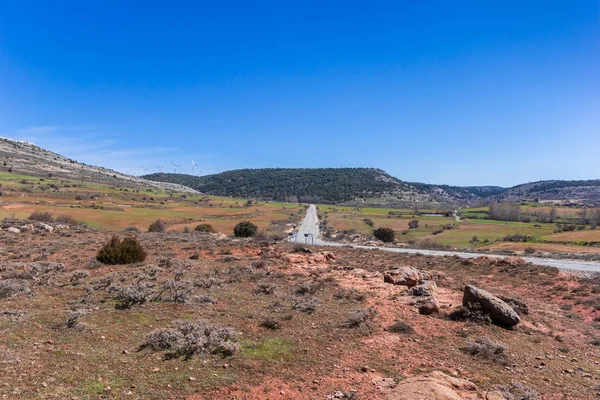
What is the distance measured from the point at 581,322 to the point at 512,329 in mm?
5836

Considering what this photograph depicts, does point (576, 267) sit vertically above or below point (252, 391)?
below

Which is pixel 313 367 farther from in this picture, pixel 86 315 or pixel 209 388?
pixel 86 315

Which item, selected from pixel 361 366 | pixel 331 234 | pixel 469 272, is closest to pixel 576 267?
pixel 469 272

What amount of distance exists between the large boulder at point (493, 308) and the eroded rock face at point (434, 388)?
6750mm

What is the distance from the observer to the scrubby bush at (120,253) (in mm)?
21062

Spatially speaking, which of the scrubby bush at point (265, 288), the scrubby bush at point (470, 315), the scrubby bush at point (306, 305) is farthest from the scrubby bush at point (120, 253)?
the scrubby bush at point (470, 315)

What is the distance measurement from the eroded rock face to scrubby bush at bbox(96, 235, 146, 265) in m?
18.7

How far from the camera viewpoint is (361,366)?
9.56 meters

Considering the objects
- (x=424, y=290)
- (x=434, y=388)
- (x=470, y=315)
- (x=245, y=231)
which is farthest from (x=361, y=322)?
(x=245, y=231)

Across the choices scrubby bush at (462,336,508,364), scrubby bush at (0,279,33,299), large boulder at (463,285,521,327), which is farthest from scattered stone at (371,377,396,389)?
scrubby bush at (0,279,33,299)

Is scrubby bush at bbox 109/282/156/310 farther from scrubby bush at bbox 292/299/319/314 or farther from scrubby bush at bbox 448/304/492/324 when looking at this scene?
scrubby bush at bbox 448/304/492/324

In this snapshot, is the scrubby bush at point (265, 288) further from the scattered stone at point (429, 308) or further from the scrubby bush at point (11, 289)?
the scrubby bush at point (11, 289)

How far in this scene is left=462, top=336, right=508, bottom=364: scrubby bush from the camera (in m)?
10.7

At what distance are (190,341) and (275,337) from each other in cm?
276
